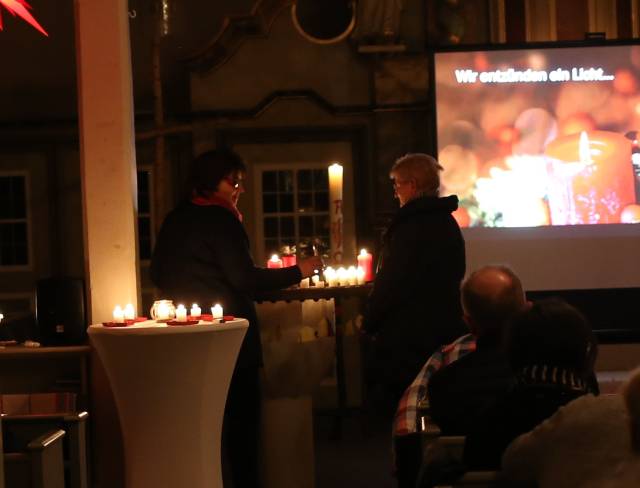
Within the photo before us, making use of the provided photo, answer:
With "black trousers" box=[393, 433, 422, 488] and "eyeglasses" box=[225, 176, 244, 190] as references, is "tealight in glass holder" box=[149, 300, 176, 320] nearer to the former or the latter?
→ "eyeglasses" box=[225, 176, 244, 190]

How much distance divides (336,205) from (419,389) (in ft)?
4.64

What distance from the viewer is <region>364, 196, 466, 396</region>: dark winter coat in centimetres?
361

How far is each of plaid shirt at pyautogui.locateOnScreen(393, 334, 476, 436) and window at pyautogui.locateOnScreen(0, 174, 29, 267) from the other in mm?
5516

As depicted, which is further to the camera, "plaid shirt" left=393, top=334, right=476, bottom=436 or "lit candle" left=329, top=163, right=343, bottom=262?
"lit candle" left=329, top=163, right=343, bottom=262

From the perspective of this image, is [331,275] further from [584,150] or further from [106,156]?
[584,150]

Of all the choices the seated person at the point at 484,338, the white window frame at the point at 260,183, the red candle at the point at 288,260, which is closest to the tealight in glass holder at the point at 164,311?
the red candle at the point at 288,260

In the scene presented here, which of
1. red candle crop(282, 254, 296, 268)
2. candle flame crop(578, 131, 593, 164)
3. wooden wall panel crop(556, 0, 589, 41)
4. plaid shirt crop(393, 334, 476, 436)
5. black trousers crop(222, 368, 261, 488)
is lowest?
black trousers crop(222, 368, 261, 488)

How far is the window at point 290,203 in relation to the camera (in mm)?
7516

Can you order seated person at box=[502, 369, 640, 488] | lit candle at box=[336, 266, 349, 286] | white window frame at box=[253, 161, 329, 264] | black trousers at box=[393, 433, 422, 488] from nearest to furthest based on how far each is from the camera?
seated person at box=[502, 369, 640, 488]
black trousers at box=[393, 433, 422, 488]
lit candle at box=[336, 266, 349, 286]
white window frame at box=[253, 161, 329, 264]

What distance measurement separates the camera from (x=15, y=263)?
7930 millimetres

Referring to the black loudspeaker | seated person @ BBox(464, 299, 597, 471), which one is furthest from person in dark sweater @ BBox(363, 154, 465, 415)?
seated person @ BBox(464, 299, 597, 471)

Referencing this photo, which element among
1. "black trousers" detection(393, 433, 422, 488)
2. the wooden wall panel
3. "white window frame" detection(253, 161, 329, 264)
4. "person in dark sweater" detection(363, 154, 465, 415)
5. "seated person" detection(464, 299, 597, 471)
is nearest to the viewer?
"seated person" detection(464, 299, 597, 471)

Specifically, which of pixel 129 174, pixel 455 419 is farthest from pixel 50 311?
pixel 455 419

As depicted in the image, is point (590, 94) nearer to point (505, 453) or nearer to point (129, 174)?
point (129, 174)
